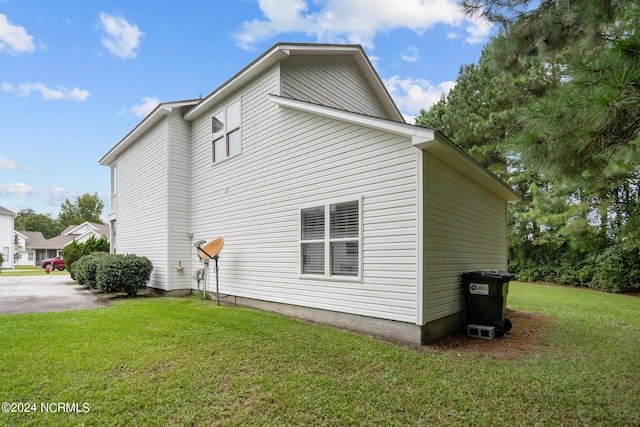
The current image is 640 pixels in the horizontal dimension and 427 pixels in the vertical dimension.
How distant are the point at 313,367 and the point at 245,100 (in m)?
6.80

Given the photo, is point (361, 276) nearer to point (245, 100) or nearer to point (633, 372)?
point (633, 372)

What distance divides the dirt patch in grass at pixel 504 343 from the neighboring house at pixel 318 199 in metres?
0.28

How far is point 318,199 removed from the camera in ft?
20.8

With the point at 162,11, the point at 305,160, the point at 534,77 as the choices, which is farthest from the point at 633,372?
the point at 162,11

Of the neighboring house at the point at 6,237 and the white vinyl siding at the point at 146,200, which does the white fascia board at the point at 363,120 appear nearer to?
the white vinyl siding at the point at 146,200

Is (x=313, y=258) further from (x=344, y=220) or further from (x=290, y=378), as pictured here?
(x=290, y=378)

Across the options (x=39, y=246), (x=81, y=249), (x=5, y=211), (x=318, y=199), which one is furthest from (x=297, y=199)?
(x=39, y=246)

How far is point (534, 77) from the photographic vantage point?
1267cm

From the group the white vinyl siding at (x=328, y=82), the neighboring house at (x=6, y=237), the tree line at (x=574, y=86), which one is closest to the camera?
the tree line at (x=574, y=86)

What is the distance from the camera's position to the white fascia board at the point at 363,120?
15.7ft

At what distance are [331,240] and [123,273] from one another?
6.70 metres

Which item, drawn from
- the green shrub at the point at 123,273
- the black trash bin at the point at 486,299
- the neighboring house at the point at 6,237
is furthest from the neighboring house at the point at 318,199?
the neighboring house at the point at 6,237

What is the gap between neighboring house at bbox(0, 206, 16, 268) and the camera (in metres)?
32.3

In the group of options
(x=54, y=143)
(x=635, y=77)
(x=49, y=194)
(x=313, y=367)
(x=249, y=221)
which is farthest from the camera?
(x=49, y=194)
